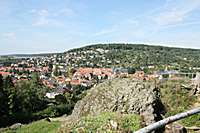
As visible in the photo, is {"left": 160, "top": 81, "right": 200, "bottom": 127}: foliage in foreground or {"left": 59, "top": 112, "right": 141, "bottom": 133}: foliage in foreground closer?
{"left": 59, "top": 112, "right": 141, "bottom": 133}: foliage in foreground

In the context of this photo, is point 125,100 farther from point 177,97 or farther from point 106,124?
point 177,97

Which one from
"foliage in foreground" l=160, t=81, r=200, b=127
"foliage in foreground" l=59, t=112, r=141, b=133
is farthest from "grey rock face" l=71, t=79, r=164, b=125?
"foliage in foreground" l=160, t=81, r=200, b=127

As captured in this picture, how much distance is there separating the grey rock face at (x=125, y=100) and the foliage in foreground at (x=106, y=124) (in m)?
0.64

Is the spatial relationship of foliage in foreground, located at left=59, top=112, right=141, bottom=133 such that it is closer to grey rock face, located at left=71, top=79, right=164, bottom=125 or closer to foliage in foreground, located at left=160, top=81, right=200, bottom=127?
grey rock face, located at left=71, top=79, right=164, bottom=125

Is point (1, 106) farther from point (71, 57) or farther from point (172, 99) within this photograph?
point (71, 57)

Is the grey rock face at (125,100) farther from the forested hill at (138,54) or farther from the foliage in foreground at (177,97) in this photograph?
the forested hill at (138,54)

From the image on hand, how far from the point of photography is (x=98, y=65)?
16938cm

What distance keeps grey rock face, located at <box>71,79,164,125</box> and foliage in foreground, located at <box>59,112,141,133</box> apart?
643 mm

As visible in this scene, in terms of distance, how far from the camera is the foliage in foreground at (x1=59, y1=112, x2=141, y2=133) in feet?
17.1

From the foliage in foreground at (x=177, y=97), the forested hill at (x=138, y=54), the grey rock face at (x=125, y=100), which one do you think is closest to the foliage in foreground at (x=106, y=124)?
the grey rock face at (x=125, y=100)

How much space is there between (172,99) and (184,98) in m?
0.52

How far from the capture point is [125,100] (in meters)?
6.39

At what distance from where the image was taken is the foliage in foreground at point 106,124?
520cm

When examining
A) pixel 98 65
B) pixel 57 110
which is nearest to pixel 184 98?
pixel 57 110
